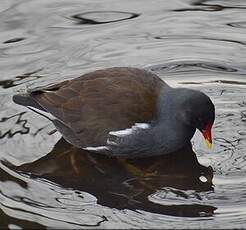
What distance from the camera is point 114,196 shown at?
610 cm

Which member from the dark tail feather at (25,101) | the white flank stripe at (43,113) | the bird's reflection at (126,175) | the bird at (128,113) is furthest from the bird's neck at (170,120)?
the dark tail feather at (25,101)

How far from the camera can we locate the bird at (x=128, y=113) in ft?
21.0

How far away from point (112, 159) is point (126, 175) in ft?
1.00

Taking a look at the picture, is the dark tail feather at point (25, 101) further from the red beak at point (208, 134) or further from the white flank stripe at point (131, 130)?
the red beak at point (208, 134)

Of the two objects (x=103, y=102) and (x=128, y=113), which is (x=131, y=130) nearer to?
(x=128, y=113)

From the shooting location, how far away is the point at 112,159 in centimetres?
668

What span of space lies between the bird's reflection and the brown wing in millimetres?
219

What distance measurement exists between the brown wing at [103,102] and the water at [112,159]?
1.06ft

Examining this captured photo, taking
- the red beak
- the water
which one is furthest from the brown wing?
the red beak

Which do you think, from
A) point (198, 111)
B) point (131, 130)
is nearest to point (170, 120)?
point (198, 111)

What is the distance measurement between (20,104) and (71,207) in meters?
1.26

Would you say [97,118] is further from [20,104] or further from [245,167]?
[245,167]

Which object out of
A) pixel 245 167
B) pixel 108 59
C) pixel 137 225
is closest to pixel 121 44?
pixel 108 59

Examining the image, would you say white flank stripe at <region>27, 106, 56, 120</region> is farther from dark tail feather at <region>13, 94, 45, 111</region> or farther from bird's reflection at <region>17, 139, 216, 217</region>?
bird's reflection at <region>17, 139, 216, 217</region>
